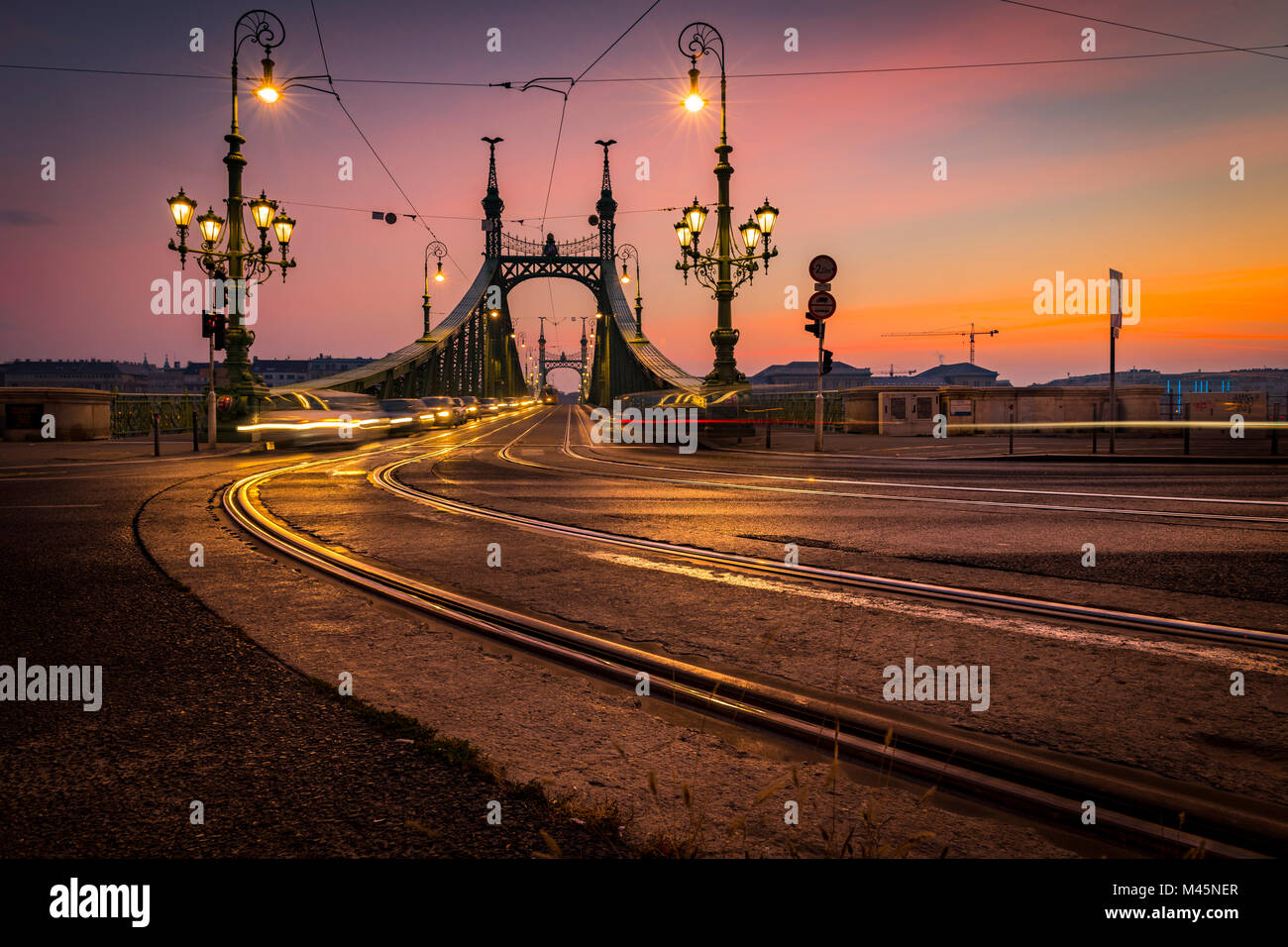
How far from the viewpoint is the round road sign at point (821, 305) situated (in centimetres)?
1709

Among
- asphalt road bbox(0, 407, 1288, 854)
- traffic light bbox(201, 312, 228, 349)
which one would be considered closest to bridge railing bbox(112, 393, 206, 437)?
traffic light bbox(201, 312, 228, 349)

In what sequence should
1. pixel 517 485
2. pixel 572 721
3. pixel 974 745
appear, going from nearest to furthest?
pixel 974 745
pixel 572 721
pixel 517 485

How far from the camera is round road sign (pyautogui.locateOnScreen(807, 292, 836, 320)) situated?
56.1 ft

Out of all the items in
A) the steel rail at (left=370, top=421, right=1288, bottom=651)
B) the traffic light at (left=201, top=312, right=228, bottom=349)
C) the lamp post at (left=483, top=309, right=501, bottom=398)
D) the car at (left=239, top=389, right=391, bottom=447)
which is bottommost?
the steel rail at (left=370, top=421, right=1288, bottom=651)

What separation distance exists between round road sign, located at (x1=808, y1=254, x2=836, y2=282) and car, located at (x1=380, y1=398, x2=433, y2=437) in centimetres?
1661

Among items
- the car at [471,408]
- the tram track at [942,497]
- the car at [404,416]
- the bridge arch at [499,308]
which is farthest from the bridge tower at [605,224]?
the tram track at [942,497]

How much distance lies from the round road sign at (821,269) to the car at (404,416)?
16.6 metres

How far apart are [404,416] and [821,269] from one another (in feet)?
60.9

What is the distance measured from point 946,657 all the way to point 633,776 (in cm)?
187

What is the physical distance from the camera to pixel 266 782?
7.89 ft

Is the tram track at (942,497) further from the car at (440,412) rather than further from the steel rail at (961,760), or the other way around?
the car at (440,412)

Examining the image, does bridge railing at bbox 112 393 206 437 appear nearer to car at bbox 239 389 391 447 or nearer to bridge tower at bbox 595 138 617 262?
car at bbox 239 389 391 447
